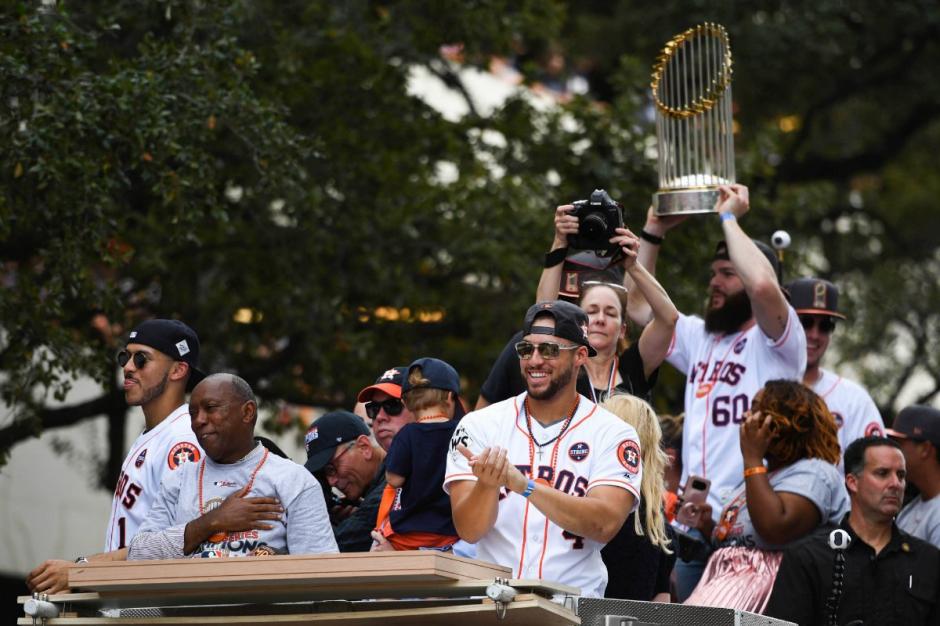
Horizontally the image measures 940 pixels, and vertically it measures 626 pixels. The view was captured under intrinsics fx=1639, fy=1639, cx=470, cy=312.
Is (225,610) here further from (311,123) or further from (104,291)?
(311,123)

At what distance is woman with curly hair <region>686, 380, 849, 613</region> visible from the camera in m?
7.82

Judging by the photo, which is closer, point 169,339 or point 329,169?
point 169,339

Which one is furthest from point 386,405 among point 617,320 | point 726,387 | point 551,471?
point 726,387

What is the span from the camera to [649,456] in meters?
7.22

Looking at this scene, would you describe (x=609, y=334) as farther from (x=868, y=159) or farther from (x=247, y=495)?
(x=868, y=159)

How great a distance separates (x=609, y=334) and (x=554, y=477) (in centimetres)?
158

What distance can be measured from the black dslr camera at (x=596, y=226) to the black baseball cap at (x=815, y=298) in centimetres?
168

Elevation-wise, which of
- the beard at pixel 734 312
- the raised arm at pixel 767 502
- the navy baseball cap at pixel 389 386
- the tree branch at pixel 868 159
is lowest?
the raised arm at pixel 767 502

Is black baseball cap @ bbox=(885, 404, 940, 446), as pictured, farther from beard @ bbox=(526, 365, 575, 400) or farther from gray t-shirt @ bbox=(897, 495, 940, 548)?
beard @ bbox=(526, 365, 575, 400)

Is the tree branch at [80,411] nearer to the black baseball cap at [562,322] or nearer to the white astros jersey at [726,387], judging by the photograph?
the white astros jersey at [726,387]

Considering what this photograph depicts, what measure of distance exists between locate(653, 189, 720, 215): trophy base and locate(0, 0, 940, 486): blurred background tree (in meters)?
3.66

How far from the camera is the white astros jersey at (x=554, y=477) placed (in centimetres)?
641

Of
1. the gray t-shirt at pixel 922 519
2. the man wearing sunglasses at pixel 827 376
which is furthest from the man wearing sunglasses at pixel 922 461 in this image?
the man wearing sunglasses at pixel 827 376

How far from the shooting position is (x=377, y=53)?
14.1 meters
